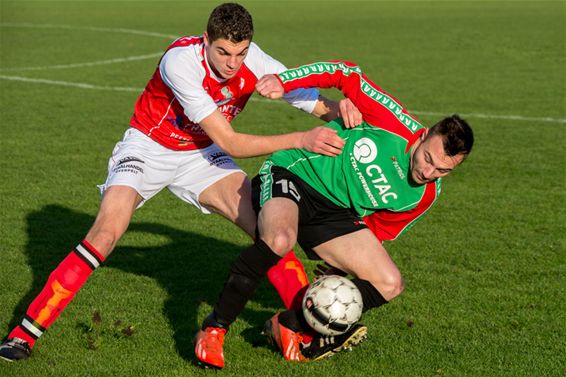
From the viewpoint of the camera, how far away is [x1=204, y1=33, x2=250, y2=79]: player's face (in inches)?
242

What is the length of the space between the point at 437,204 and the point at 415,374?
4.49 meters

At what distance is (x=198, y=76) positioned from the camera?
21.1 ft

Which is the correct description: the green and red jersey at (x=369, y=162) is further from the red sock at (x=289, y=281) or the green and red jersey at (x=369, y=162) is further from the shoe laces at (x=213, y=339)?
the shoe laces at (x=213, y=339)

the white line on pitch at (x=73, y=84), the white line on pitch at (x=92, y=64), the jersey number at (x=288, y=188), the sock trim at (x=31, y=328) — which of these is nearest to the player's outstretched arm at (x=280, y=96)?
the jersey number at (x=288, y=188)

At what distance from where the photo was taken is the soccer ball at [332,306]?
5.87 metres

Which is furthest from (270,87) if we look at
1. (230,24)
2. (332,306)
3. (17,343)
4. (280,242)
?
(17,343)

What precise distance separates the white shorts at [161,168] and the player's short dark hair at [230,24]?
1.14m

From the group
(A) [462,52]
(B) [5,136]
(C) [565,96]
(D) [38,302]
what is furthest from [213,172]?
(A) [462,52]

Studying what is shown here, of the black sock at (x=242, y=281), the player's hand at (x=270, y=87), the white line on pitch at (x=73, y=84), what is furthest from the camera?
the white line on pitch at (x=73, y=84)

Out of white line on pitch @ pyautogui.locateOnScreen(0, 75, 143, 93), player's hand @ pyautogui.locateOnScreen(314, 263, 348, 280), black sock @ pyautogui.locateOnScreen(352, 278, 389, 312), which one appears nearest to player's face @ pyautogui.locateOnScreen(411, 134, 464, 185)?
black sock @ pyautogui.locateOnScreen(352, 278, 389, 312)

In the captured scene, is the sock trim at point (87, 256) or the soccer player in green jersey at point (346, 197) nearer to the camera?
the soccer player in green jersey at point (346, 197)

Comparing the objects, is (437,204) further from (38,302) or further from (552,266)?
(38,302)

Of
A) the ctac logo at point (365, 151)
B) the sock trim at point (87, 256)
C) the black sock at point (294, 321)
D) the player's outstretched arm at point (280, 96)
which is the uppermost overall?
the player's outstretched arm at point (280, 96)

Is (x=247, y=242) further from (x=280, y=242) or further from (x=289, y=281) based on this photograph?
(x=280, y=242)
